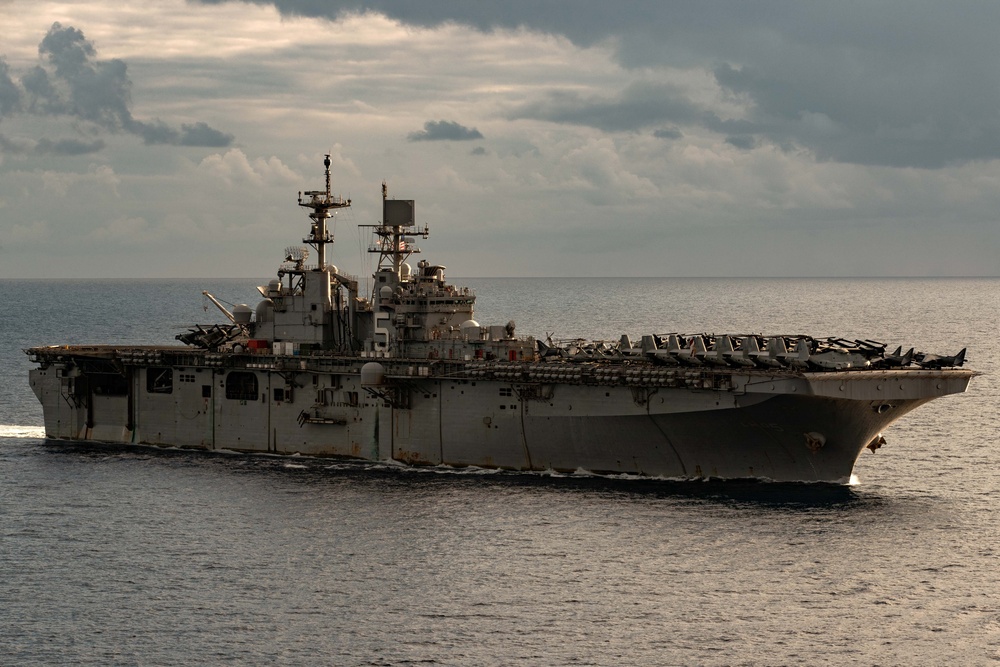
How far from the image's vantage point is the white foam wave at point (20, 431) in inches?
2203

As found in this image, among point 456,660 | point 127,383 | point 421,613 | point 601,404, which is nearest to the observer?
point 456,660

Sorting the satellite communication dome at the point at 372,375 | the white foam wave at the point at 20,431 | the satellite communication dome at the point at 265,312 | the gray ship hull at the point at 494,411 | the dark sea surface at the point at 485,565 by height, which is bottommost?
the dark sea surface at the point at 485,565

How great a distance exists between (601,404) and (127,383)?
21.9 m

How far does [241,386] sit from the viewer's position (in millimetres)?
50406

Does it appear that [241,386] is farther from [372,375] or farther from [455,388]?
[455,388]

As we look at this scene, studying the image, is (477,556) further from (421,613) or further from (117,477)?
(117,477)

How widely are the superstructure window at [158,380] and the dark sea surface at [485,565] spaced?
4018 millimetres

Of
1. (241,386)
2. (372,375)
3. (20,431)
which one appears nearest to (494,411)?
(372,375)

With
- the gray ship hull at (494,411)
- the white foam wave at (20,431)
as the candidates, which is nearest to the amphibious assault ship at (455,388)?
the gray ship hull at (494,411)

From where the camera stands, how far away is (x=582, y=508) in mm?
38625

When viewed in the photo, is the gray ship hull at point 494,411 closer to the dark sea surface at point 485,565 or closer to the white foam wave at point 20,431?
the dark sea surface at point 485,565

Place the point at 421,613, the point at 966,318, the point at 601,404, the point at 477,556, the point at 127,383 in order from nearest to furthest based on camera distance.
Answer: the point at 421,613 → the point at 477,556 → the point at 601,404 → the point at 127,383 → the point at 966,318

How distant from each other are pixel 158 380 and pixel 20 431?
9.07 metres

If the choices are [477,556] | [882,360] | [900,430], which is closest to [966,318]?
[900,430]
